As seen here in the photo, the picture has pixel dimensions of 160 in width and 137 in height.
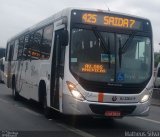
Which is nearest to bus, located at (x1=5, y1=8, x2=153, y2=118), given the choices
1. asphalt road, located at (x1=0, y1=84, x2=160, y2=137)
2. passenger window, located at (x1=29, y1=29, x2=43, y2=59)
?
asphalt road, located at (x1=0, y1=84, x2=160, y2=137)

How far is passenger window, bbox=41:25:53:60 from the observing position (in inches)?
599

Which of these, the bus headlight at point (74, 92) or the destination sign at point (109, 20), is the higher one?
the destination sign at point (109, 20)

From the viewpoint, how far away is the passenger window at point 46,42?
49.9 feet

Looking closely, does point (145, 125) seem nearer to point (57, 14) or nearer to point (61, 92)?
point (61, 92)

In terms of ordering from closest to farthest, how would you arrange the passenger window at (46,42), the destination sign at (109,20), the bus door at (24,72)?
the destination sign at (109,20)
the passenger window at (46,42)
the bus door at (24,72)

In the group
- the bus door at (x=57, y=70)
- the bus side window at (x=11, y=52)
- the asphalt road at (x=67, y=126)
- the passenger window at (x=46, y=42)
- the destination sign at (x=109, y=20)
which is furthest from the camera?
the bus side window at (x=11, y=52)

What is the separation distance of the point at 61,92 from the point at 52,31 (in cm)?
258

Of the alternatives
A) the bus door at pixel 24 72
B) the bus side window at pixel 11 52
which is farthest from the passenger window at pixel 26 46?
the bus side window at pixel 11 52

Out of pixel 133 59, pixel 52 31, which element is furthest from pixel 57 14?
pixel 133 59

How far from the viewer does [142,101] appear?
1341 centimetres

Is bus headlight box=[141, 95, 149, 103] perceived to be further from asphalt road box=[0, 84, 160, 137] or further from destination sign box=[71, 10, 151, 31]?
destination sign box=[71, 10, 151, 31]

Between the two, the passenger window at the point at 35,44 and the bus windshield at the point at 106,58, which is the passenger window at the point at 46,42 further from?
the bus windshield at the point at 106,58

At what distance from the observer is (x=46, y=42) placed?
15.7 metres

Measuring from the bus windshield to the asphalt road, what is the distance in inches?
53.6
